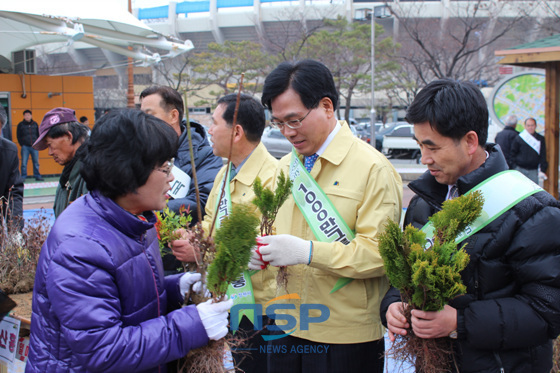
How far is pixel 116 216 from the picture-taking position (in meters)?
1.60

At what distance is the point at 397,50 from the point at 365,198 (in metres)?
24.0

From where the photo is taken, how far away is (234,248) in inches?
65.9

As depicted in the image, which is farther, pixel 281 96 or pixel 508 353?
pixel 281 96

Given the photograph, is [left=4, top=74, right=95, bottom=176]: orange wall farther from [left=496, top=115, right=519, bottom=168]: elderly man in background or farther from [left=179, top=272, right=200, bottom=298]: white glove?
[left=179, top=272, right=200, bottom=298]: white glove

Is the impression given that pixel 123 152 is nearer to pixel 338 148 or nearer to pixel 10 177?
pixel 338 148

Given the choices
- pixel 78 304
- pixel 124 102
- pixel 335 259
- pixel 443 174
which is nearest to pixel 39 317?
pixel 78 304

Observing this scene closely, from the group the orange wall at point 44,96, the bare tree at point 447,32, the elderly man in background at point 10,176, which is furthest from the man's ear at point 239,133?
the bare tree at point 447,32

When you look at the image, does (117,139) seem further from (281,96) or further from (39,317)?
(281,96)

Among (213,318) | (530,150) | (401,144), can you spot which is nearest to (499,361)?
(213,318)

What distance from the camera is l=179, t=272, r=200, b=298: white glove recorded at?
6.15 feet

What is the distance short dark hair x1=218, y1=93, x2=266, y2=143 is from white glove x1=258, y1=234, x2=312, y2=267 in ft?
3.70

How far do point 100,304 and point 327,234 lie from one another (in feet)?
3.52

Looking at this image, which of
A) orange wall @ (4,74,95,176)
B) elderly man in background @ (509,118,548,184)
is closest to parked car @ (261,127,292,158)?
orange wall @ (4,74,95,176)

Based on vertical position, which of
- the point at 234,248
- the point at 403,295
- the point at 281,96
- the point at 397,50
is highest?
the point at 397,50
